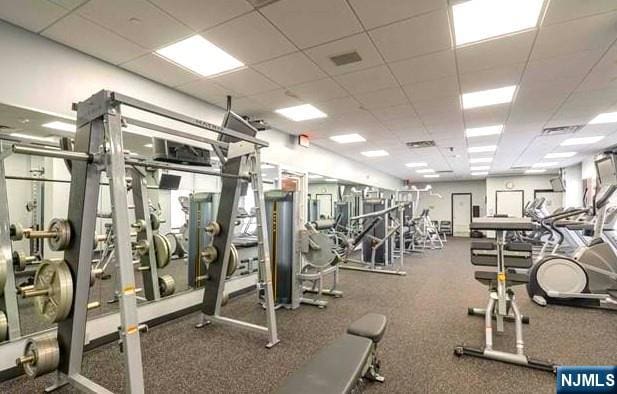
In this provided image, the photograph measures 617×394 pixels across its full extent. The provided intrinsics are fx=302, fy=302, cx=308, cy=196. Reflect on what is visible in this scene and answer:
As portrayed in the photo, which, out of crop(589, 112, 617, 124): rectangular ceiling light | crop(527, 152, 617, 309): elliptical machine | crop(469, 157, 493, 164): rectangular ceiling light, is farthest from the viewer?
crop(469, 157, 493, 164): rectangular ceiling light

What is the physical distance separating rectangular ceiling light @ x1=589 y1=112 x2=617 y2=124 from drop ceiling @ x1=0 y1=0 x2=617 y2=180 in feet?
0.44

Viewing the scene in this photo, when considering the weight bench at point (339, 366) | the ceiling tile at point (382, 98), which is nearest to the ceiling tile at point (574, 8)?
the ceiling tile at point (382, 98)

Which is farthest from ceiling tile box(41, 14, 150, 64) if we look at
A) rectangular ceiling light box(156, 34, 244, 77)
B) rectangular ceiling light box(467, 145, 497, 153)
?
rectangular ceiling light box(467, 145, 497, 153)

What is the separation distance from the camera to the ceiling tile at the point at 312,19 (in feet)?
7.32

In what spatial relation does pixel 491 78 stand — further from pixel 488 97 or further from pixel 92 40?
pixel 92 40

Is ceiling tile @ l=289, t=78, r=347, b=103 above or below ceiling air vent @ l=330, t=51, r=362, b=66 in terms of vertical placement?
below

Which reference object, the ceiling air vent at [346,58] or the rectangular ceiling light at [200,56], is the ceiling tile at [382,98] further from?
the rectangular ceiling light at [200,56]

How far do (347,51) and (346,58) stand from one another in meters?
0.14

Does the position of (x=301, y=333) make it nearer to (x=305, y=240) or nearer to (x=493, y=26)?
(x=305, y=240)

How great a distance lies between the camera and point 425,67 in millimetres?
3234

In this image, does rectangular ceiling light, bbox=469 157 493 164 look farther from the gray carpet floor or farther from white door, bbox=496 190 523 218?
the gray carpet floor

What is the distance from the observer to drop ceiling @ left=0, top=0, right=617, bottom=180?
2289 millimetres

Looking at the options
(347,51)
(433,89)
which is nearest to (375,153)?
(433,89)

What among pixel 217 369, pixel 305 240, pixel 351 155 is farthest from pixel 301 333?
pixel 351 155
